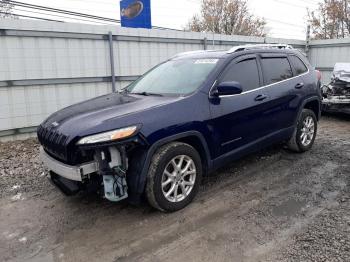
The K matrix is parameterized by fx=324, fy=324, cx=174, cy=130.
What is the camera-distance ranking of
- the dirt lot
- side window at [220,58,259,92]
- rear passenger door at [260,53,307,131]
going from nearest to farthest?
the dirt lot, side window at [220,58,259,92], rear passenger door at [260,53,307,131]

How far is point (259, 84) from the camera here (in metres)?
4.51

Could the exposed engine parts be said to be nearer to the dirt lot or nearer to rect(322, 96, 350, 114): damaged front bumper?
the dirt lot

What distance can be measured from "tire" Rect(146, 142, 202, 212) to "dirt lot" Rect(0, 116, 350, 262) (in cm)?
16

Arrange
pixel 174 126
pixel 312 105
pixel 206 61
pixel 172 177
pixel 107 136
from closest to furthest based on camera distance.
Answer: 1. pixel 107 136
2. pixel 174 126
3. pixel 172 177
4. pixel 206 61
5. pixel 312 105

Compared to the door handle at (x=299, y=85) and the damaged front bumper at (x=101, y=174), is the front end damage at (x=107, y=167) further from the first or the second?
the door handle at (x=299, y=85)

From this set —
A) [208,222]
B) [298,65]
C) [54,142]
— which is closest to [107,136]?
[54,142]

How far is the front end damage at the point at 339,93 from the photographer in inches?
327

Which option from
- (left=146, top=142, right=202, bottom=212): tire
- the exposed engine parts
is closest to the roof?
(left=146, top=142, right=202, bottom=212): tire

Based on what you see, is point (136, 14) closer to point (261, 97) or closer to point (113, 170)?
point (261, 97)

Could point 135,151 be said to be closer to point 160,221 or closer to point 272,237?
point 160,221

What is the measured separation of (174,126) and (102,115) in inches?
29.6

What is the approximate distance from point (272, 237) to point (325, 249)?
456 millimetres

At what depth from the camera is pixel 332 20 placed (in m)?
26.8

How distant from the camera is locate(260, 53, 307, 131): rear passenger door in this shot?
4.67m
